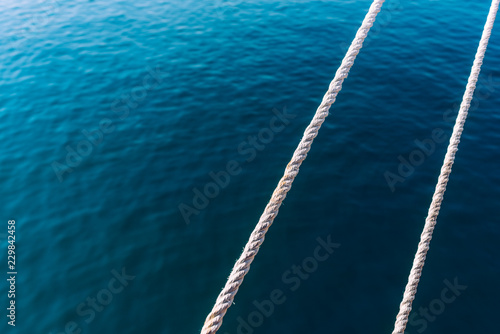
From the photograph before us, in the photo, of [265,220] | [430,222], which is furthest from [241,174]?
[265,220]

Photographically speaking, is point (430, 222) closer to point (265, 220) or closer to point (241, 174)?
point (265, 220)

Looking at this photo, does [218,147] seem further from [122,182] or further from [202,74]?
[202,74]

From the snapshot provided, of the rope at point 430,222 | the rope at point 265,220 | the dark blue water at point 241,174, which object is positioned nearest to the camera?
the rope at point 265,220

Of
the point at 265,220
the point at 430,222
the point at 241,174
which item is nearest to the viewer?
the point at 265,220

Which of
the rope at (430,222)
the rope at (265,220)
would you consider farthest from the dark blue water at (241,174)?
the rope at (265,220)

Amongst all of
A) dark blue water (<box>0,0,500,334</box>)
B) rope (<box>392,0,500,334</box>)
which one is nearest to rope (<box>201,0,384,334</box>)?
rope (<box>392,0,500,334</box>)

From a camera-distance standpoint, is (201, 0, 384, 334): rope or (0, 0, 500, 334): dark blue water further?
(0, 0, 500, 334): dark blue water

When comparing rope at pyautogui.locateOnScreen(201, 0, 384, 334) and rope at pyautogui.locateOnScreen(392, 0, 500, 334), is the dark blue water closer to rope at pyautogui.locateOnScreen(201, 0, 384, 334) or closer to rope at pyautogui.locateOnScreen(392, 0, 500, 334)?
rope at pyautogui.locateOnScreen(392, 0, 500, 334)

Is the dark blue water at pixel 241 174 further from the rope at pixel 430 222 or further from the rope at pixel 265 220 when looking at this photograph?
the rope at pixel 265 220
